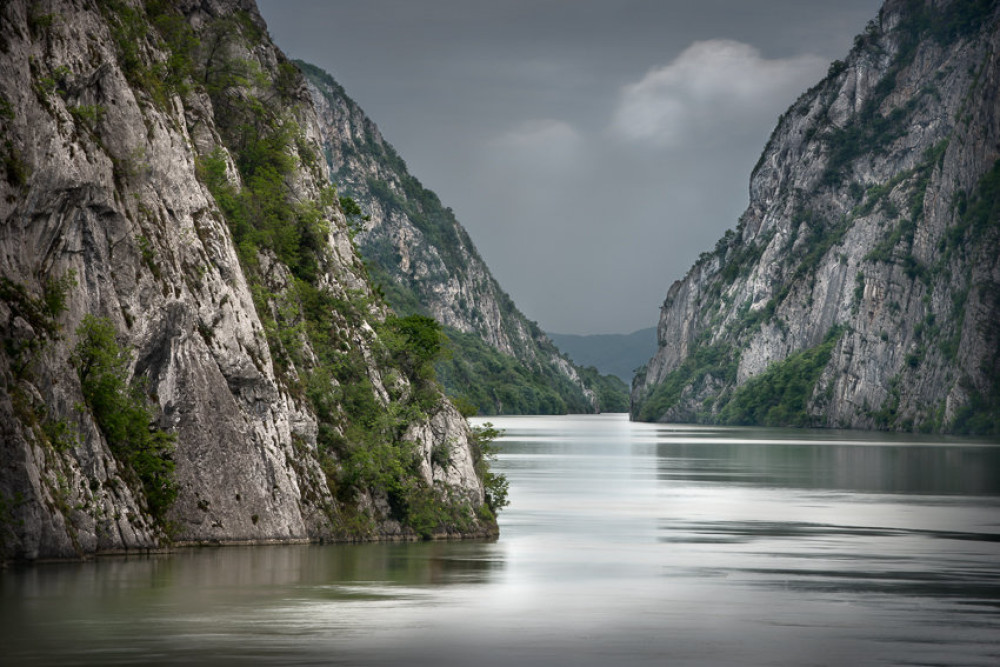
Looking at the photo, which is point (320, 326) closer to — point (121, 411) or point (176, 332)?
point (176, 332)

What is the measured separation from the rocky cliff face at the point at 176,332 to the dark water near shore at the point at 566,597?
1.63 m

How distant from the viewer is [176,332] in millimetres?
32531

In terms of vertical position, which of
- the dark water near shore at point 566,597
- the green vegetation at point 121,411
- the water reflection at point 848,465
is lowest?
the dark water near shore at point 566,597

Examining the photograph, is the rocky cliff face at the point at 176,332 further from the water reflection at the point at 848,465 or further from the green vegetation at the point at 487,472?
the water reflection at the point at 848,465

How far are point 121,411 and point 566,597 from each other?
37.2 feet

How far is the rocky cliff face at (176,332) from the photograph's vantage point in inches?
1138

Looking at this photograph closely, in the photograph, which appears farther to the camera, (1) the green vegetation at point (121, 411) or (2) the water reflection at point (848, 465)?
(2) the water reflection at point (848, 465)

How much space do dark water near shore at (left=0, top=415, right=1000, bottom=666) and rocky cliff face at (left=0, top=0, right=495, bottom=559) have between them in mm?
1629

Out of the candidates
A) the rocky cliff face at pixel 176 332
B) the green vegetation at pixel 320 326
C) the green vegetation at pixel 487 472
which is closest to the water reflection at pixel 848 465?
the green vegetation at pixel 487 472

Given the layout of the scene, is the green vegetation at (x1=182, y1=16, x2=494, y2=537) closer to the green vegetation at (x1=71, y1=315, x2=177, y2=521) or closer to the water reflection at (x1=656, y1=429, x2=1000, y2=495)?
the green vegetation at (x1=71, y1=315, x2=177, y2=521)

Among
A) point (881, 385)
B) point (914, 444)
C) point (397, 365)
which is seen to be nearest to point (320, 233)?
point (397, 365)

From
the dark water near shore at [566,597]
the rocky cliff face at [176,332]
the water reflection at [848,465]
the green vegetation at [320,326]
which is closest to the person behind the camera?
the dark water near shore at [566,597]

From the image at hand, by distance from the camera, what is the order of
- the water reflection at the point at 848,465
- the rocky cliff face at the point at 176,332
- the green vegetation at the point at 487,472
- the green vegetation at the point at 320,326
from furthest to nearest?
the water reflection at the point at 848,465, the green vegetation at the point at 487,472, the green vegetation at the point at 320,326, the rocky cliff face at the point at 176,332

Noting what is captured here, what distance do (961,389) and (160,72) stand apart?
143 m
